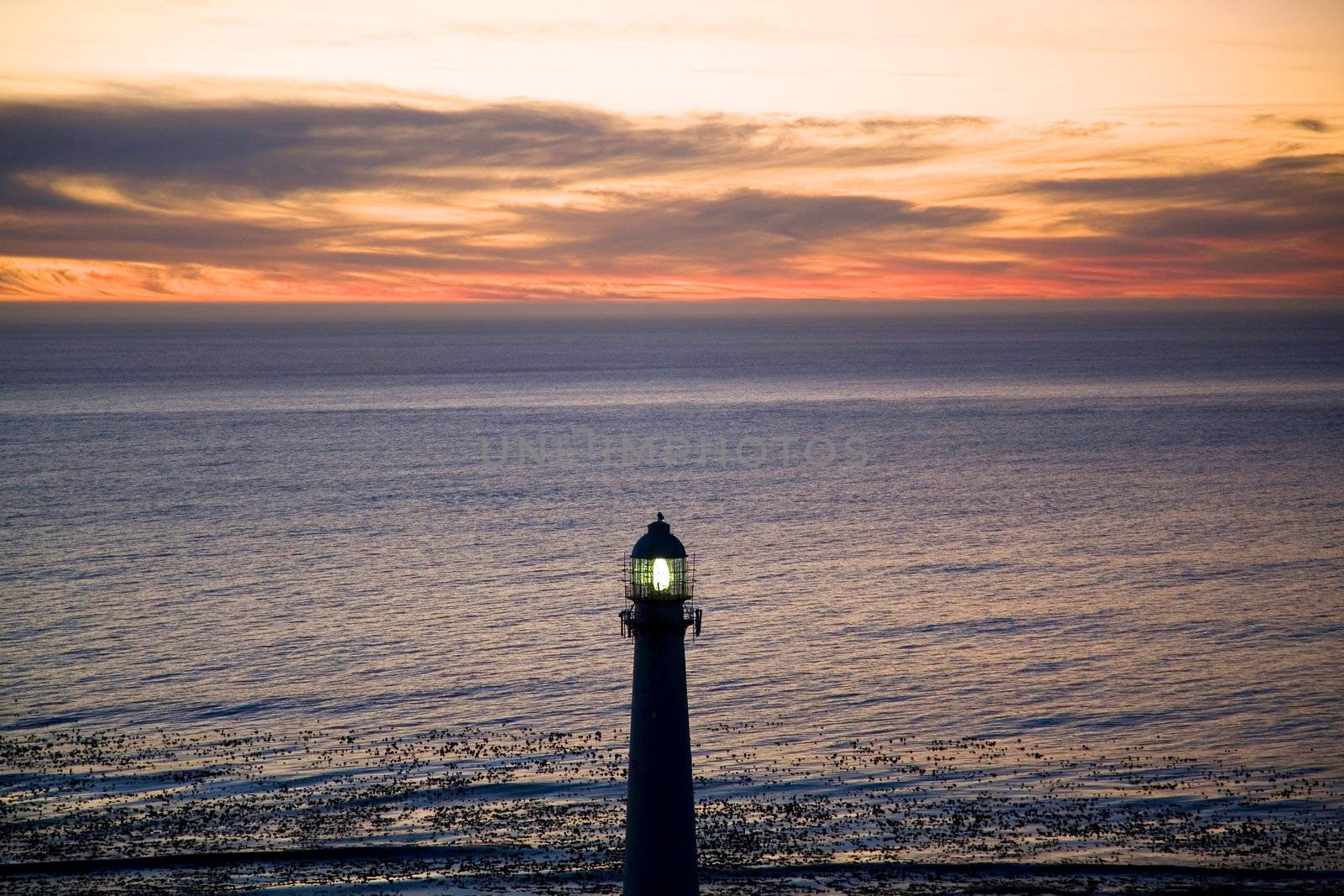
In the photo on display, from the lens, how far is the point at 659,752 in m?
24.3

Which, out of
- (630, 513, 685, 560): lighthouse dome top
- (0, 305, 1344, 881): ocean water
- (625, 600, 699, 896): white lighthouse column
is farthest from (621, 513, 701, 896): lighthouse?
(0, 305, 1344, 881): ocean water

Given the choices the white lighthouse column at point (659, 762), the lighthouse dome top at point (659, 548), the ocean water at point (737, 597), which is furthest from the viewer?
the ocean water at point (737, 597)

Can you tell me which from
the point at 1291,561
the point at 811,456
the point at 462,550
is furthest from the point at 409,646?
the point at 811,456

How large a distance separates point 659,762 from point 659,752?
0.72ft

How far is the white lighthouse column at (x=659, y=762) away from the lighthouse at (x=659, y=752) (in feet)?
0.05

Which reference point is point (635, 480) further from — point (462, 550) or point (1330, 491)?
point (1330, 491)

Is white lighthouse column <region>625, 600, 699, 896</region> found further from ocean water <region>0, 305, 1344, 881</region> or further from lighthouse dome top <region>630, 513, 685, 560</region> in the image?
ocean water <region>0, 305, 1344, 881</region>

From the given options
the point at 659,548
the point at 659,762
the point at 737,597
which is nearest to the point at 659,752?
the point at 659,762

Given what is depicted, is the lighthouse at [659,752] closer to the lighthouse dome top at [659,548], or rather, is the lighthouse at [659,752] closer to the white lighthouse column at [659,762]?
the white lighthouse column at [659,762]

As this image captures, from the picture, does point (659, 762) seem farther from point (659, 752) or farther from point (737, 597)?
point (737, 597)

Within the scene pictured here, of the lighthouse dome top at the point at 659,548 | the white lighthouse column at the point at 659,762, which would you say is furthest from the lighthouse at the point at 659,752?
the lighthouse dome top at the point at 659,548

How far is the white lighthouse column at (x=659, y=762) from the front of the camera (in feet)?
79.7

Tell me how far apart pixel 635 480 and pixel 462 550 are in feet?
109

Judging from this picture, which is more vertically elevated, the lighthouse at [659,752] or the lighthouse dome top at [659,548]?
the lighthouse dome top at [659,548]
